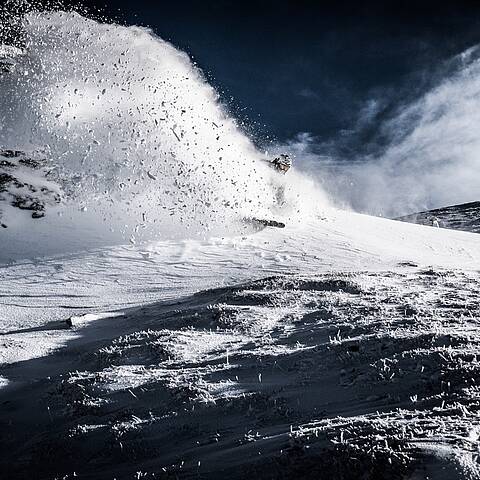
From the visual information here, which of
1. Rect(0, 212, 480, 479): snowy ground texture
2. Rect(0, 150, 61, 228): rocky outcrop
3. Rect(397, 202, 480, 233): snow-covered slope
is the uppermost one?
Rect(397, 202, 480, 233): snow-covered slope

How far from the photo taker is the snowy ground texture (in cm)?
443

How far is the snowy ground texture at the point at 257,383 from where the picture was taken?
14.5 feet

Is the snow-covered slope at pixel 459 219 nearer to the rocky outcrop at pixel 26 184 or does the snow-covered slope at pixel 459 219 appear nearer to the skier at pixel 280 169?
the skier at pixel 280 169

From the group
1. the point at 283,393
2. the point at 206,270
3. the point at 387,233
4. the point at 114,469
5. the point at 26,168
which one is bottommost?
the point at 114,469

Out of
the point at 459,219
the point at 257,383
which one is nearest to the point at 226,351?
the point at 257,383

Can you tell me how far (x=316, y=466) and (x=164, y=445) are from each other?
2497mm

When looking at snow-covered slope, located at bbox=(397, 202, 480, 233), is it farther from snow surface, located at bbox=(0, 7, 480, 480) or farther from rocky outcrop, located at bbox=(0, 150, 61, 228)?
rocky outcrop, located at bbox=(0, 150, 61, 228)

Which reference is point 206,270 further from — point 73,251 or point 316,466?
point 316,466

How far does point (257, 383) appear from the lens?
296 inches

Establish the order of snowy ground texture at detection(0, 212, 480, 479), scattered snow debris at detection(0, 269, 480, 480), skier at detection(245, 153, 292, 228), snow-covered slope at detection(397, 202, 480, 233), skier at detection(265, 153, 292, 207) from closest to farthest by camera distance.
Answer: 1. scattered snow debris at detection(0, 269, 480, 480)
2. snowy ground texture at detection(0, 212, 480, 479)
3. skier at detection(245, 153, 292, 228)
4. skier at detection(265, 153, 292, 207)
5. snow-covered slope at detection(397, 202, 480, 233)

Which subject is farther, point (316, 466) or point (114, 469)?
point (114, 469)

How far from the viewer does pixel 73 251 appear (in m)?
26.3

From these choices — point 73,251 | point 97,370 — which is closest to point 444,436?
point 97,370

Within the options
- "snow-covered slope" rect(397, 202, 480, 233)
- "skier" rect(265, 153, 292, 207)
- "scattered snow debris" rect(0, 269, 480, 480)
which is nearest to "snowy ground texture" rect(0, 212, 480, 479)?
"scattered snow debris" rect(0, 269, 480, 480)
